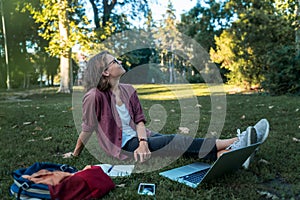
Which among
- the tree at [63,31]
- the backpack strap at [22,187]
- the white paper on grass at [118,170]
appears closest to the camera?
the backpack strap at [22,187]

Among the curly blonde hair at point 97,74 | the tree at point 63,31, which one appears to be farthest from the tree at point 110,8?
the curly blonde hair at point 97,74

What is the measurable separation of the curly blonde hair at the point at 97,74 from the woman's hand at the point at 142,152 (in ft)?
1.87

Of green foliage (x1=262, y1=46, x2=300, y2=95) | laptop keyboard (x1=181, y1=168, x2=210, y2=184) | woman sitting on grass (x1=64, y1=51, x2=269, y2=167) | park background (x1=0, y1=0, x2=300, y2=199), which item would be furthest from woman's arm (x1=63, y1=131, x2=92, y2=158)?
green foliage (x1=262, y1=46, x2=300, y2=95)

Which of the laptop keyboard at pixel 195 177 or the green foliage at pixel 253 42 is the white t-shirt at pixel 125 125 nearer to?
the laptop keyboard at pixel 195 177

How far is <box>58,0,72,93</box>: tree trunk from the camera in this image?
10.9m

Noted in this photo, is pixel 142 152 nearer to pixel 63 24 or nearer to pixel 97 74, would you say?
pixel 97 74

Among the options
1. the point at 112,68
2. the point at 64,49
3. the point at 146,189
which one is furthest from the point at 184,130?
the point at 64,49

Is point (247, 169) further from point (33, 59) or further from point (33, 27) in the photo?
point (33, 59)

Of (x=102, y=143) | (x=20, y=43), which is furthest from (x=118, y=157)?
(x=20, y=43)

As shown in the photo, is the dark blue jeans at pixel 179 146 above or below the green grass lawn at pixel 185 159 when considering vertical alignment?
above

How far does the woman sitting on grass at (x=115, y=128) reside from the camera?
237cm

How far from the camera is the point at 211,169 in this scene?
1.73 meters

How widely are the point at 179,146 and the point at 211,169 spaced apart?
A: 663mm

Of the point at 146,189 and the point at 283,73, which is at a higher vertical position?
the point at 283,73
